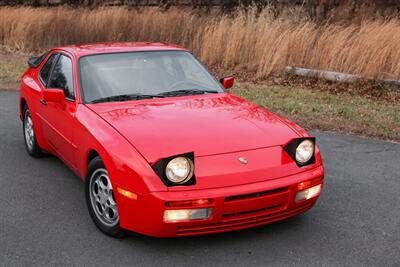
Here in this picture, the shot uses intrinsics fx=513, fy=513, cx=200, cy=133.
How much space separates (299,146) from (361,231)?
2.75ft

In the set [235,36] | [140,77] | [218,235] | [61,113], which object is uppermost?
[140,77]

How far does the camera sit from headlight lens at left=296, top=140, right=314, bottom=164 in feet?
12.4

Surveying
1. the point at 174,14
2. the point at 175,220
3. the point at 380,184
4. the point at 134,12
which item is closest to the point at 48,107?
the point at 175,220

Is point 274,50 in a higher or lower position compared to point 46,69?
lower

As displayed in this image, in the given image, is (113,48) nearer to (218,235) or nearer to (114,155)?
(114,155)

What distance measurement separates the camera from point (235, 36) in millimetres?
12273

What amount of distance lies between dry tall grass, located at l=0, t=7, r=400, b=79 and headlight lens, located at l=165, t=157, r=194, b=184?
287 inches

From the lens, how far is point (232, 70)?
1220 cm

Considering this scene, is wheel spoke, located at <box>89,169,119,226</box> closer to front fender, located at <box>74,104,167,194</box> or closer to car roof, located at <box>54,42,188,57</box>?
front fender, located at <box>74,104,167,194</box>

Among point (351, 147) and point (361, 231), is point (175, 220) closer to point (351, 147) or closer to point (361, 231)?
point (361, 231)

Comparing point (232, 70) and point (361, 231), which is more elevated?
point (361, 231)

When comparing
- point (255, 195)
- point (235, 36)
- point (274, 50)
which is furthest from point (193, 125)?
point (235, 36)

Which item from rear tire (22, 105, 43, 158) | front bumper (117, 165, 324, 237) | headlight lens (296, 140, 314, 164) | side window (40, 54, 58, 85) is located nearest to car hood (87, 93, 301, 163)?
headlight lens (296, 140, 314, 164)

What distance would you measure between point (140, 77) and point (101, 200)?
134 cm
